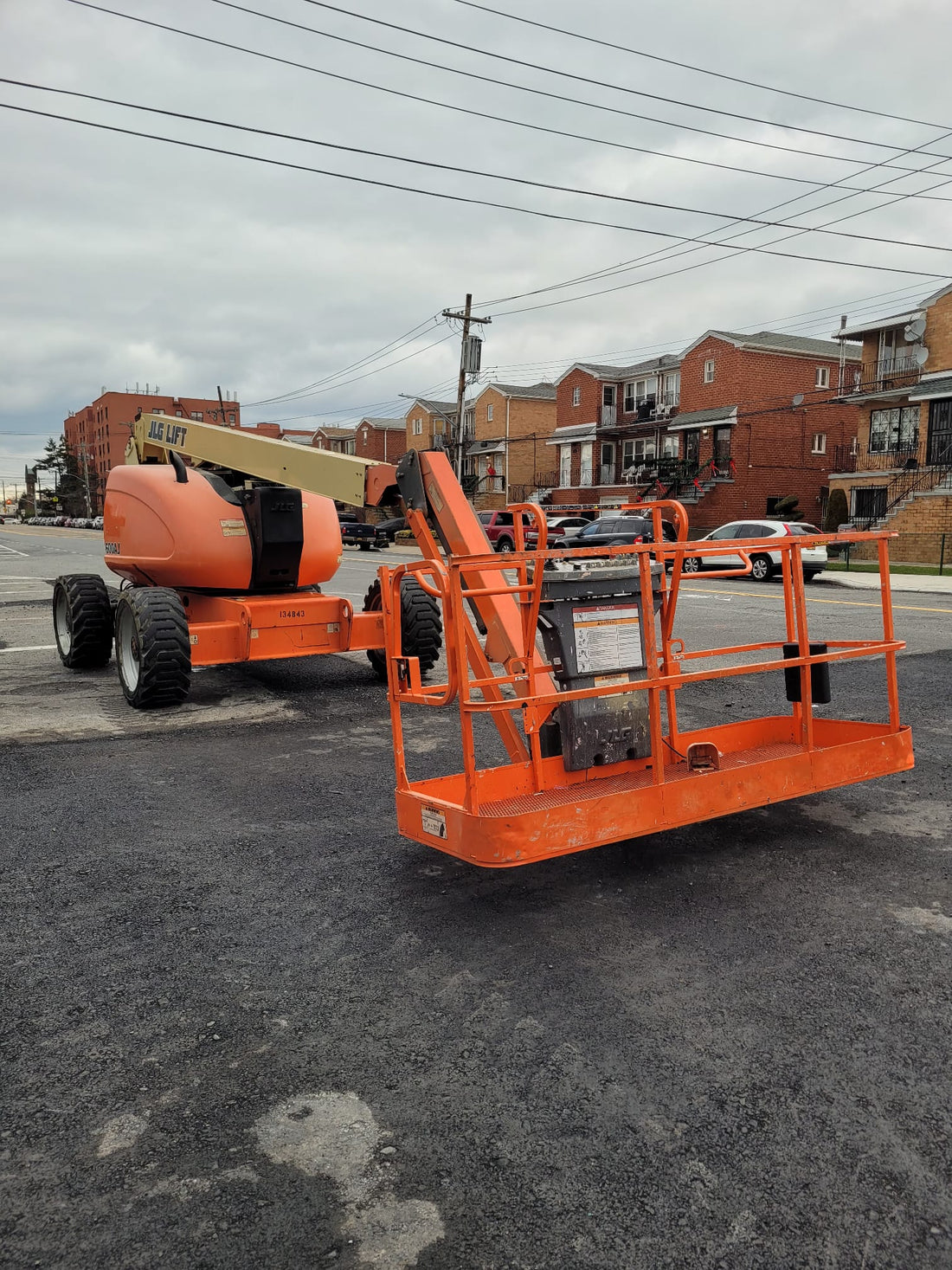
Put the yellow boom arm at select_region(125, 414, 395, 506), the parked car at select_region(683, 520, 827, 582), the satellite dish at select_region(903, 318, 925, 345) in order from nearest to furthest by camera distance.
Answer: the yellow boom arm at select_region(125, 414, 395, 506) → the parked car at select_region(683, 520, 827, 582) → the satellite dish at select_region(903, 318, 925, 345)

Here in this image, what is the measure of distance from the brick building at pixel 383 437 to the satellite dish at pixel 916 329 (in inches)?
1973

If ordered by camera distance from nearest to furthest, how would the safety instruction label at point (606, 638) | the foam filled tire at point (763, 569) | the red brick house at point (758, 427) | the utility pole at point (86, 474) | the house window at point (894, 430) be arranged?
the safety instruction label at point (606, 638) → the foam filled tire at point (763, 569) → the house window at point (894, 430) → the red brick house at point (758, 427) → the utility pole at point (86, 474)

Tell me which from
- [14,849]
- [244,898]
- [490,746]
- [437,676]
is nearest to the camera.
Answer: [244,898]

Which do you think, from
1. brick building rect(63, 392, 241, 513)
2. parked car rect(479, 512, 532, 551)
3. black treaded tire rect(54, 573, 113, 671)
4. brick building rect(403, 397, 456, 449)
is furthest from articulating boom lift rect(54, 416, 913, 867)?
brick building rect(63, 392, 241, 513)

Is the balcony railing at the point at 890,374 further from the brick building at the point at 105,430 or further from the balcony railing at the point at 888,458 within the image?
the brick building at the point at 105,430

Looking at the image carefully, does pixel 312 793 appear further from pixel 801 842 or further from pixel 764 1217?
pixel 764 1217

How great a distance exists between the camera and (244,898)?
450 centimetres

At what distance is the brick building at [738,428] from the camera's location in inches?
1861

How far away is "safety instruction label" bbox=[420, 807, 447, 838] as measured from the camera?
4.30 m

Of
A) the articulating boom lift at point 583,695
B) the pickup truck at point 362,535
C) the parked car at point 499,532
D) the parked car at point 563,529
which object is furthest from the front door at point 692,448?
the articulating boom lift at point 583,695

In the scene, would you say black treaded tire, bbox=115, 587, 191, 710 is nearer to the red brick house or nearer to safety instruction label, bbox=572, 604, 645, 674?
safety instruction label, bbox=572, 604, 645, 674

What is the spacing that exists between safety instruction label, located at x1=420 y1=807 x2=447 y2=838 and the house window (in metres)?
39.2

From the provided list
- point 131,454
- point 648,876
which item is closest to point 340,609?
point 131,454

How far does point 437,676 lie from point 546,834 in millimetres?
6268
